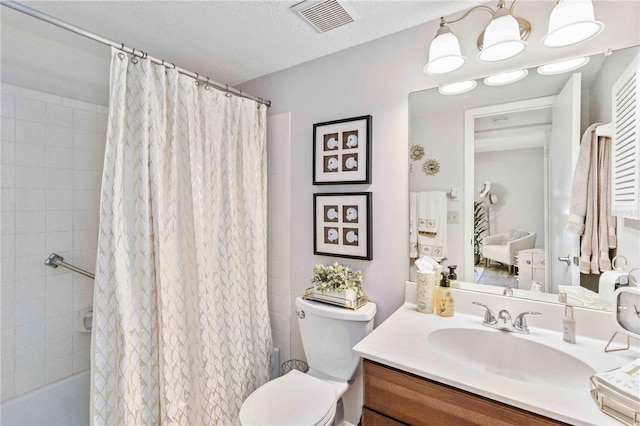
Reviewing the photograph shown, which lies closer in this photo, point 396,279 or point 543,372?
point 543,372

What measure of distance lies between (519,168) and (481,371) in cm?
84

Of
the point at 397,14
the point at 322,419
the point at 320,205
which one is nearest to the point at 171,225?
the point at 320,205

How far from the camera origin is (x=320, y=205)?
1.82 meters

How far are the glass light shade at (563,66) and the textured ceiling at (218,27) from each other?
0.43m

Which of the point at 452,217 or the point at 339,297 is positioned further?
the point at 339,297

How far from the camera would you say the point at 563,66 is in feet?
3.82

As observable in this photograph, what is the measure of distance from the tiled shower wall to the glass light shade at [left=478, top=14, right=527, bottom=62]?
2.21 metres

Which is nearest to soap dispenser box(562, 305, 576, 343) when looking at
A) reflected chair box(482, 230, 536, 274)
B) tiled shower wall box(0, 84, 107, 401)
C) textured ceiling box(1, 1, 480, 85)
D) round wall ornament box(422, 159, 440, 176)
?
reflected chair box(482, 230, 536, 274)

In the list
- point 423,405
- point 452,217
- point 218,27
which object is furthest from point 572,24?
point 218,27

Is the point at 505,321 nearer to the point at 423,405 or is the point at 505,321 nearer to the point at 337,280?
the point at 423,405

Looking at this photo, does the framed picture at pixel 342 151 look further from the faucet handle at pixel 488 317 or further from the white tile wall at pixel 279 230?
the faucet handle at pixel 488 317

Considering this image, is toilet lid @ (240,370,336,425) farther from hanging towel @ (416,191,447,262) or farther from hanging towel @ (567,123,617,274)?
hanging towel @ (567,123,617,274)

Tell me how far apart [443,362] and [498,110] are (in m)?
1.07

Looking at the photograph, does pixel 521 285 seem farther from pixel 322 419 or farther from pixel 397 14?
pixel 397 14
